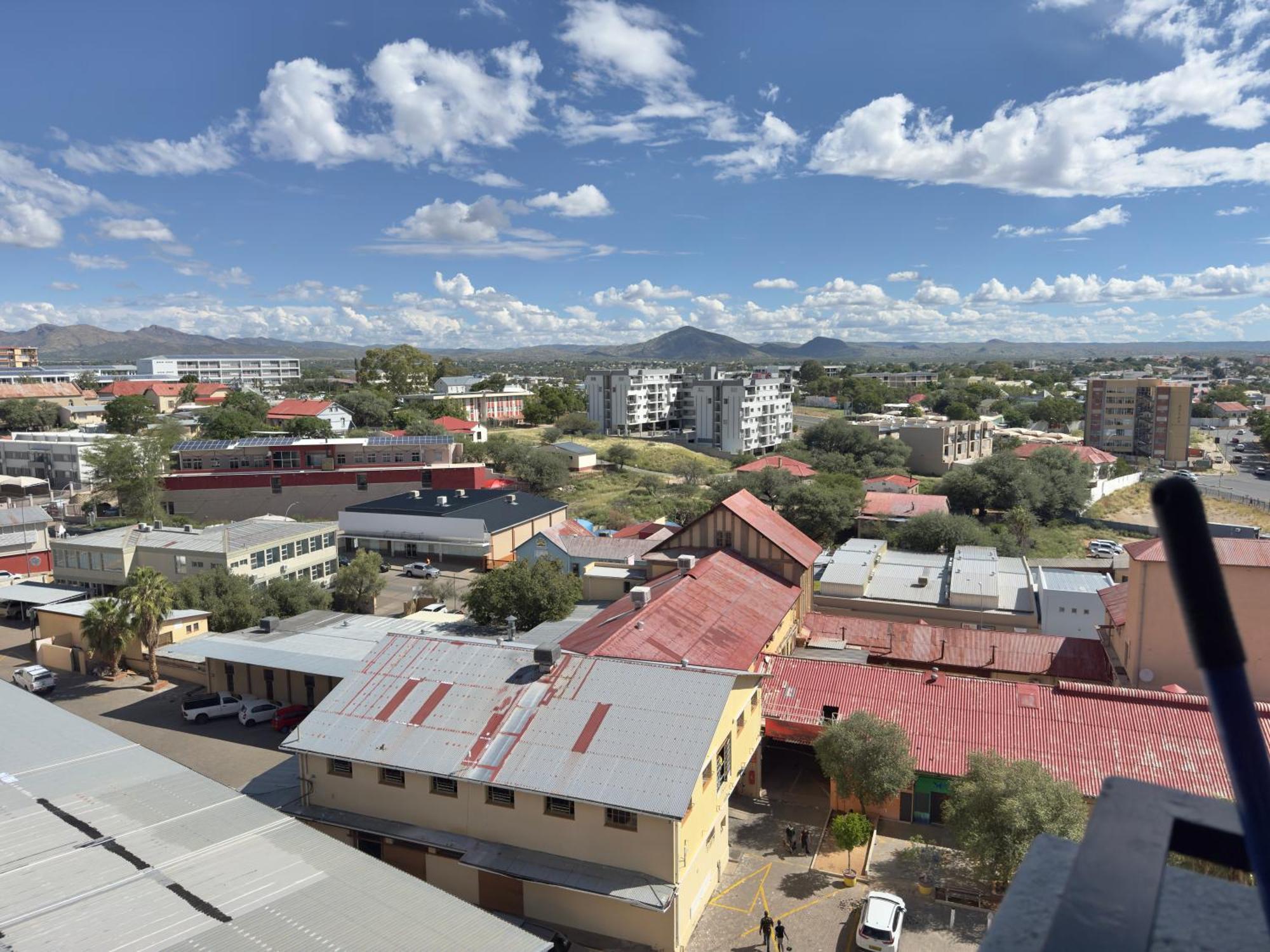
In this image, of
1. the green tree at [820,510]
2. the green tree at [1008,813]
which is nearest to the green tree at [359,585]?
the green tree at [820,510]

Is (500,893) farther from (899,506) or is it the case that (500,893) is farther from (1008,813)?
(899,506)

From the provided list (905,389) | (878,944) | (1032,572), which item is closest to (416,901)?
(878,944)

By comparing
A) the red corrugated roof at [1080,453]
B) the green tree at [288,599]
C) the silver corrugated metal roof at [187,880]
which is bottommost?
the green tree at [288,599]

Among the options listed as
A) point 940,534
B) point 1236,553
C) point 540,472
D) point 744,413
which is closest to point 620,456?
point 540,472

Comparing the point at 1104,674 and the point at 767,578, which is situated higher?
the point at 767,578

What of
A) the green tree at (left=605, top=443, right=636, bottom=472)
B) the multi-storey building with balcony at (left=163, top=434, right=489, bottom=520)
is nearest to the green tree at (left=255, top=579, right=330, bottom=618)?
the multi-storey building with balcony at (left=163, top=434, right=489, bottom=520)

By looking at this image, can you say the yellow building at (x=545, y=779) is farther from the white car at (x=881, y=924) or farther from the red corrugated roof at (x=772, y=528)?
the red corrugated roof at (x=772, y=528)

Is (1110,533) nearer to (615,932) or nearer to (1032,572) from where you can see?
(1032,572)
